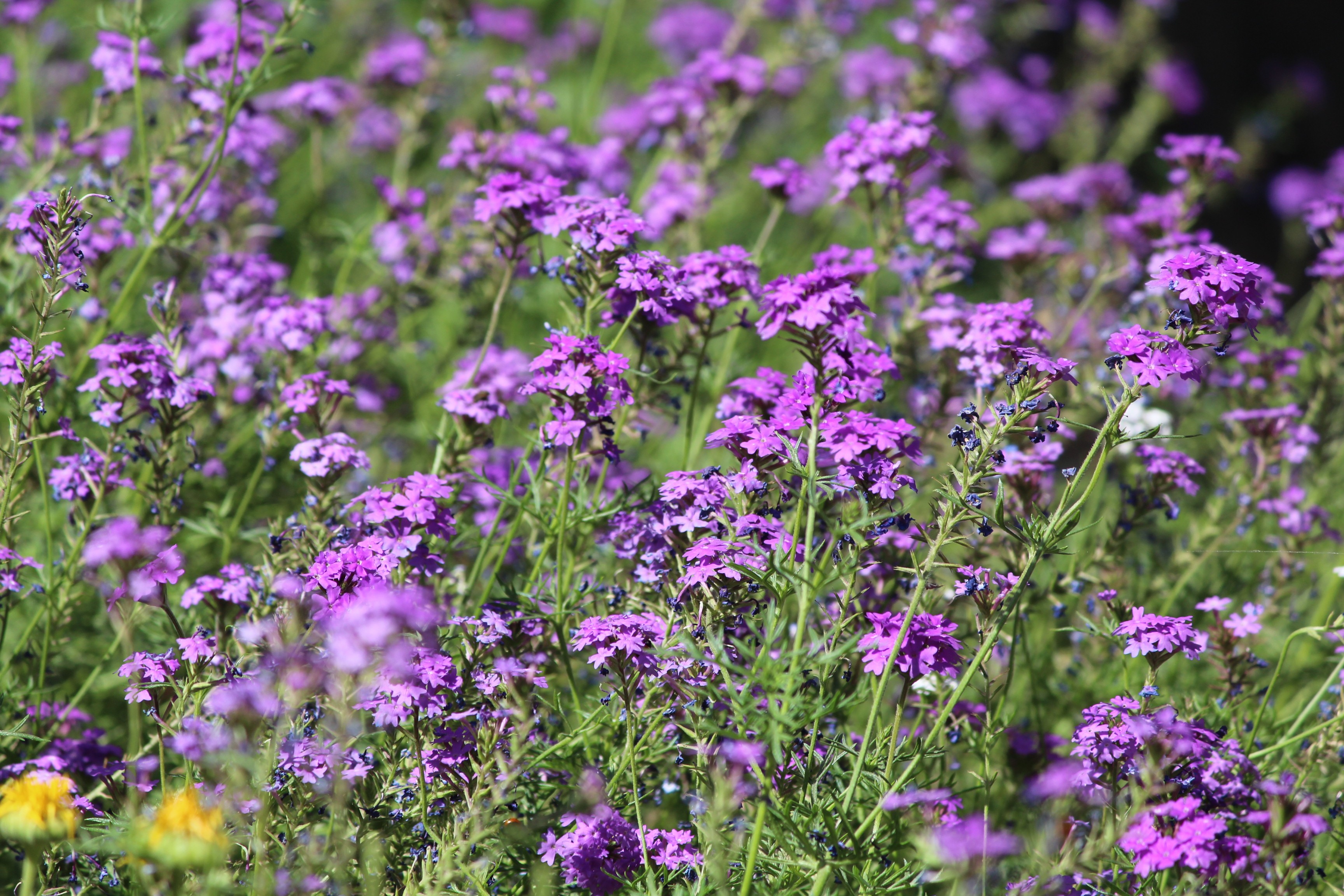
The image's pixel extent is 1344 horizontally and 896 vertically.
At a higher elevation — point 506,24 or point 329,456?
point 506,24

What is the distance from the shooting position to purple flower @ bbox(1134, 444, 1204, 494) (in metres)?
3.59

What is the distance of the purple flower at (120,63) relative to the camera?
418 cm

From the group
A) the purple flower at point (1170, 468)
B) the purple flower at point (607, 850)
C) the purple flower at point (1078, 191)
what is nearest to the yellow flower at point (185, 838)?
the purple flower at point (607, 850)

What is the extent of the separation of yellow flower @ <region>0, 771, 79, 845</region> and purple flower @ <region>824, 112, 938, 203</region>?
318 centimetres

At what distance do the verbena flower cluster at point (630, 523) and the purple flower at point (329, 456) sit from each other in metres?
0.03

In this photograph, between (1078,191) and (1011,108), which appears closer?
(1078,191)

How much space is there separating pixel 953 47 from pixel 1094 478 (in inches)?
125

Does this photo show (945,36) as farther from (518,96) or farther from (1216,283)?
(1216,283)

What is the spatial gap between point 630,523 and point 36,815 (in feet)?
5.32

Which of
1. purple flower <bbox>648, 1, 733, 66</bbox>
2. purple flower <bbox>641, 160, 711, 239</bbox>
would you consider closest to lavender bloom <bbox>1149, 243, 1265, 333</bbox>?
purple flower <bbox>641, 160, 711, 239</bbox>

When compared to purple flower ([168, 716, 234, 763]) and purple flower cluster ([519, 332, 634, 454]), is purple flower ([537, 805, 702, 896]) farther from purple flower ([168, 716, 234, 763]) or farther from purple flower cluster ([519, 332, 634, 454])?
purple flower cluster ([519, 332, 634, 454])

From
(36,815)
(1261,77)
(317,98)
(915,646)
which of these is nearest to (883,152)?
(915,646)

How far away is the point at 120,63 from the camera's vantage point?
4258 mm

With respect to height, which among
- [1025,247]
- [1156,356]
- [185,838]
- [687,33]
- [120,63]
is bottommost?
A: [185,838]
